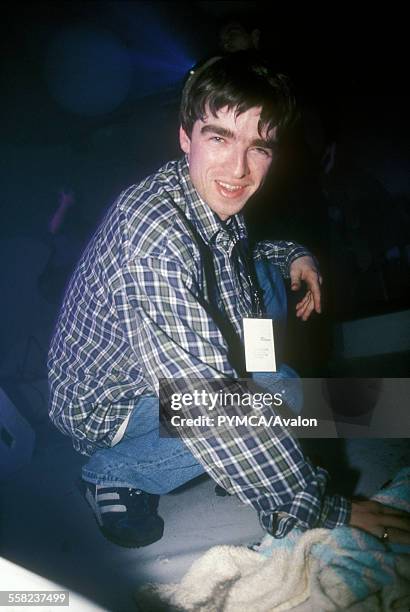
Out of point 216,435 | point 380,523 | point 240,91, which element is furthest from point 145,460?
point 240,91

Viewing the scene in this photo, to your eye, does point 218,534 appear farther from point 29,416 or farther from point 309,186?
point 309,186

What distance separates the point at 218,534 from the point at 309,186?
239cm

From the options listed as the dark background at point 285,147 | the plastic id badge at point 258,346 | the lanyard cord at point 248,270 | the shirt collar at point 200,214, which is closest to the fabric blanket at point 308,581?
the plastic id badge at point 258,346

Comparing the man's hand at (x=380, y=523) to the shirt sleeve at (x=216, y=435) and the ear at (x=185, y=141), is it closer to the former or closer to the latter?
the shirt sleeve at (x=216, y=435)

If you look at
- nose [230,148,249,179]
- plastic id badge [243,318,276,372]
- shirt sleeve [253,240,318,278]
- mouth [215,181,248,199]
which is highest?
nose [230,148,249,179]

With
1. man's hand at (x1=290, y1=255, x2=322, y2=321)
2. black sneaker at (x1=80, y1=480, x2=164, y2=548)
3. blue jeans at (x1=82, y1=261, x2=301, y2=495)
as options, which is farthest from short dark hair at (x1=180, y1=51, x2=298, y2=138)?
black sneaker at (x1=80, y1=480, x2=164, y2=548)

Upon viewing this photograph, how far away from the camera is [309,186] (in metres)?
2.64

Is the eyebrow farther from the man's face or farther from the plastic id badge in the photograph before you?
the plastic id badge

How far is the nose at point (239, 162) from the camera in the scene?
1003 millimetres

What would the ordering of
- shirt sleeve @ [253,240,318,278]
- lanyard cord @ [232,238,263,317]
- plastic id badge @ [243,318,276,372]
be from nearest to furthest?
1. plastic id badge @ [243,318,276,372]
2. lanyard cord @ [232,238,263,317]
3. shirt sleeve @ [253,240,318,278]

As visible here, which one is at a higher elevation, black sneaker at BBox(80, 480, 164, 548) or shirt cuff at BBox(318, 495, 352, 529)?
shirt cuff at BBox(318, 495, 352, 529)

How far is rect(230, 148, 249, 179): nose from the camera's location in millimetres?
1003

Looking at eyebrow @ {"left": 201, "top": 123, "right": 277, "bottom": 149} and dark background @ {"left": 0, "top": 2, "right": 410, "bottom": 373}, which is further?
dark background @ {"left": 0, "top": 2, "right": 410, "bottom": 373}

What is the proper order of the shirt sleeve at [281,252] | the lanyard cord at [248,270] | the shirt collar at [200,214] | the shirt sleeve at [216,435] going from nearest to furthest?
the shirt sleeve at [216,435]
the shirt collar at [200,214]
the lanyard cord at [248,270]
the shirt sleeve at [281,252]
